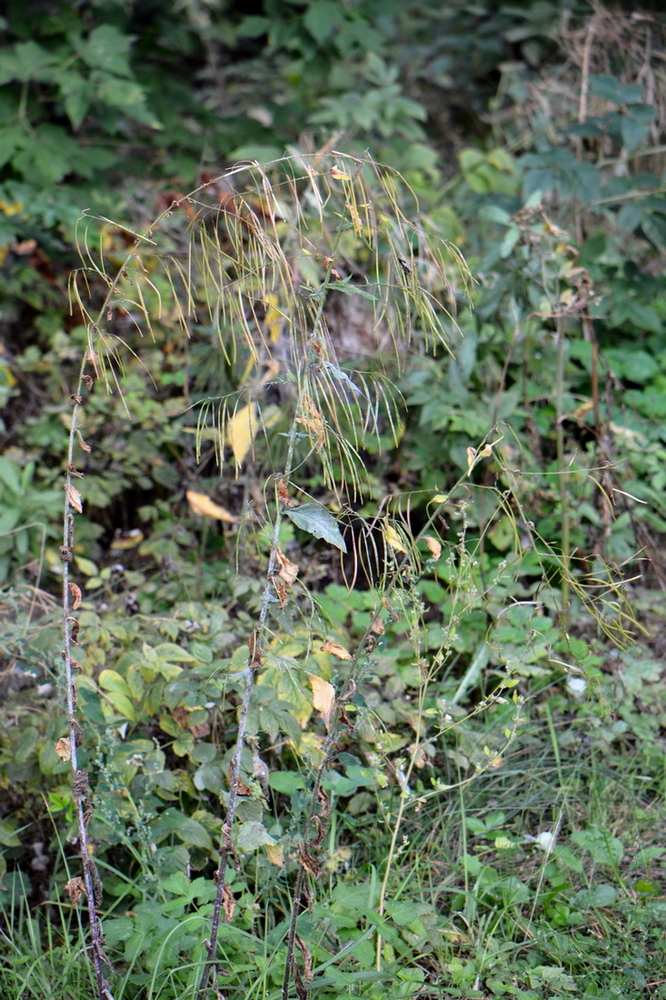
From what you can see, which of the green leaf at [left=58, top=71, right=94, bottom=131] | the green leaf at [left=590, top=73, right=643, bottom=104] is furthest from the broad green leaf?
the green leaf at [left=590, top=73, right=643, bottom=104]

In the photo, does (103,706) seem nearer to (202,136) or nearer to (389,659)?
(389,659)

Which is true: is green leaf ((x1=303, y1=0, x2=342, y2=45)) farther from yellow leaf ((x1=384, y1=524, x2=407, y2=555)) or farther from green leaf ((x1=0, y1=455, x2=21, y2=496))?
yellow leaf ((x1=384, y1=524, x2=407, y2=555))

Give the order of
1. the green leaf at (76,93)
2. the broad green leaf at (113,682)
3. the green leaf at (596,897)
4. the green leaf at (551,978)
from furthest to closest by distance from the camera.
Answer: the green leaf at (76,93) → the broad green leaf at (113,682) → the green leaf at (596,897) → the green leaf at (551,978)

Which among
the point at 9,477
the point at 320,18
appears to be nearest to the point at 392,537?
the point at 9,477

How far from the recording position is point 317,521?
122 cm

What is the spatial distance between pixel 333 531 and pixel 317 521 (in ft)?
0.11

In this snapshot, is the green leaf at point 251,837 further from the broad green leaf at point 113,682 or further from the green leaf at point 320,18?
the green leaf at point 320,18

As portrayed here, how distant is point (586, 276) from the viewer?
227 cm

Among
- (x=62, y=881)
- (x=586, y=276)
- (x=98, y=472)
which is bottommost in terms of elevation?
(x=62, y=881)

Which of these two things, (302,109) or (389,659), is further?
(302,109)

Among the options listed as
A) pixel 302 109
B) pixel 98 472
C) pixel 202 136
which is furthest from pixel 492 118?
pixel 98 472

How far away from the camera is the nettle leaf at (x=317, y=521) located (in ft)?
3.92

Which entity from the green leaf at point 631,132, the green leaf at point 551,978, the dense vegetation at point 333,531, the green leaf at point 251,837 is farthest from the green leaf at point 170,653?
→ the green leaf at point 631,132

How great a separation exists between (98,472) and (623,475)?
6.05ft
